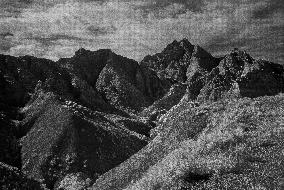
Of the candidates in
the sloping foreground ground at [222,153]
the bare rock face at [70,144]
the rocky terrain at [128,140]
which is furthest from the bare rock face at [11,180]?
the sloping foreground ground at [222,153]

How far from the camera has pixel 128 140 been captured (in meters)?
112

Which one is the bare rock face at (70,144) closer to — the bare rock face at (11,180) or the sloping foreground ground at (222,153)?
the bare rock face at (11,180)

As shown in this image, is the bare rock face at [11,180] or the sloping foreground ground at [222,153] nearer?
the sloping foreground ground at [222,153]

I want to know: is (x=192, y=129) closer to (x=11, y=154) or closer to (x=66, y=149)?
(x=66, y=149)

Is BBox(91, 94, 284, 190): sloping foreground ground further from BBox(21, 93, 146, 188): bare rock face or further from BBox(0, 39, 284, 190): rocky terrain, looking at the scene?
BBox(21, 93, 146, 188): bare rock face

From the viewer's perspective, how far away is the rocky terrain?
17.6 metres

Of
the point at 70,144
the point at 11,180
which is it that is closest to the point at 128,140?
the point at 70,144

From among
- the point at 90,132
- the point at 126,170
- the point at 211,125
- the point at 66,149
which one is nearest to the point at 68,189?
the point at 66,149

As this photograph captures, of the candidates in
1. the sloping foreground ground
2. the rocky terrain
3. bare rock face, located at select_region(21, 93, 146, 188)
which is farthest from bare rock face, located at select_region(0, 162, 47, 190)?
the sloping foreground ground

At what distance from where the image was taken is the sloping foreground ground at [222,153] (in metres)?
16.5

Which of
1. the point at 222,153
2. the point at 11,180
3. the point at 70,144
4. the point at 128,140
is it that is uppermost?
the point at 222,153

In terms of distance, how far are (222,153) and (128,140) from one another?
9371 cm

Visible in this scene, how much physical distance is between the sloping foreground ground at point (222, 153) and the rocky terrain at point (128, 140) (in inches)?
1.8

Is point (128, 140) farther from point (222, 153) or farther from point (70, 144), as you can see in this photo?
point (222, 153)
